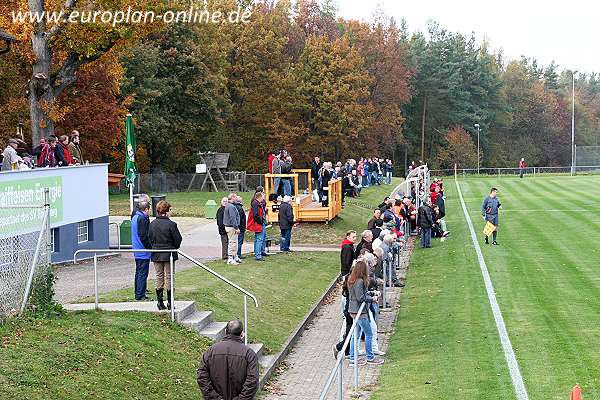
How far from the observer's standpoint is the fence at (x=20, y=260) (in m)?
13.6

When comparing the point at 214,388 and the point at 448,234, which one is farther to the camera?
the point at 448,234

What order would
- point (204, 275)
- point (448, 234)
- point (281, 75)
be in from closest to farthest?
point (204, 275) → point (448, 234) → point (281, 75)

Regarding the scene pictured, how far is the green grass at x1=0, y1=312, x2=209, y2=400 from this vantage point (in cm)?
1153

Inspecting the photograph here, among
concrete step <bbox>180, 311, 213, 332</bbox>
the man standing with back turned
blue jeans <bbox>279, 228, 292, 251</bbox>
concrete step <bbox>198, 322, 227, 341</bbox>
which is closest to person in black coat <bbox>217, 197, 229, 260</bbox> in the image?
blue jeans <bbox>279, 228, 292, 251</bbox>

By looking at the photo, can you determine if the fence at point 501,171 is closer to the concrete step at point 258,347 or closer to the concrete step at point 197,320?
the concrete step at point 197,320

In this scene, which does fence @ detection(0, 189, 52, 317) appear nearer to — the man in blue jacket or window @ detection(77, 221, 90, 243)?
the man in blue jacket

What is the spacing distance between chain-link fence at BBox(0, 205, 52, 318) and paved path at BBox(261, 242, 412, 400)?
12.8ft

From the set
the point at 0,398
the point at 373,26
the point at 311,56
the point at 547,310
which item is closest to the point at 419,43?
the point at 373,26

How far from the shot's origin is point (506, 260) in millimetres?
27516

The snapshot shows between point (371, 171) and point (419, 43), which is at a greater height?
point (419, 43)

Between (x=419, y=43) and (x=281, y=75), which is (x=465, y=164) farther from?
(x=281, y=75)

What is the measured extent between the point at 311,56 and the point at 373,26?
21.6 meters

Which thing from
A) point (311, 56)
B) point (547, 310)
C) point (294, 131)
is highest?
point (311, 56)

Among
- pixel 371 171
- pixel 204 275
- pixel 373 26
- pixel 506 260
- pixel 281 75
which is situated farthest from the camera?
pixel 373 26
